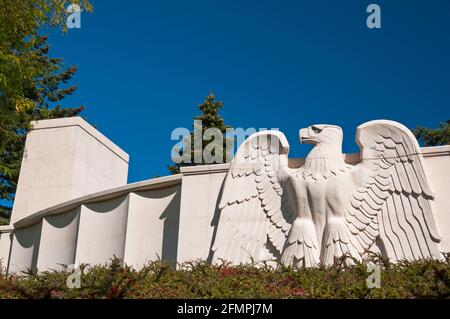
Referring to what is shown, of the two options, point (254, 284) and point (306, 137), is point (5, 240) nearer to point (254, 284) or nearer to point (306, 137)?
point (306, 137)

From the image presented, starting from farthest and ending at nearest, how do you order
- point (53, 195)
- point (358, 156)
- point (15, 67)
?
point (53, 195), point (15, 67), point (358, 156)

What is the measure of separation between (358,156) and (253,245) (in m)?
2.15

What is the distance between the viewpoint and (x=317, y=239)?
32.7 feet

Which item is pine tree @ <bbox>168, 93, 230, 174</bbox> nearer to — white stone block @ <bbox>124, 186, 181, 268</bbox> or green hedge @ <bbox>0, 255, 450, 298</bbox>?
white stone block @ <bbox>124, 186, 181, 268</bbox>

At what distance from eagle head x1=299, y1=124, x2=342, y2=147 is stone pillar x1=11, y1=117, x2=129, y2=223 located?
5.90 m

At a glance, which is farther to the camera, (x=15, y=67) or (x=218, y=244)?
(x=15, y=67)

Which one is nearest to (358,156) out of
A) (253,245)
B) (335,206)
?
(335,206)

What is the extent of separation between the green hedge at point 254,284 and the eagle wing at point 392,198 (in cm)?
110

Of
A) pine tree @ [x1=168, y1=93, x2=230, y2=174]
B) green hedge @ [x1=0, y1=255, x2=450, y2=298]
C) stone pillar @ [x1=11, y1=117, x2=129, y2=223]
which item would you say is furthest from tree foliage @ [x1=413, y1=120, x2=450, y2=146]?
green hedge @ [x1=0, y1=255, x2=450, y2=298]

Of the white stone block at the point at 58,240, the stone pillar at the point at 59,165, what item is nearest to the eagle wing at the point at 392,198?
the white stone block at the point at 58,240

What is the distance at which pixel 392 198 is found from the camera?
9883 mm

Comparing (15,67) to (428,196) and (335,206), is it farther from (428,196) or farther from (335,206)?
(428,196)

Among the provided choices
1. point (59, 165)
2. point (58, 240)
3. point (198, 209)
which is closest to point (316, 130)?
point (198, 209)

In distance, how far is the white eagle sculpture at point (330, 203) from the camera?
969 centimetres
